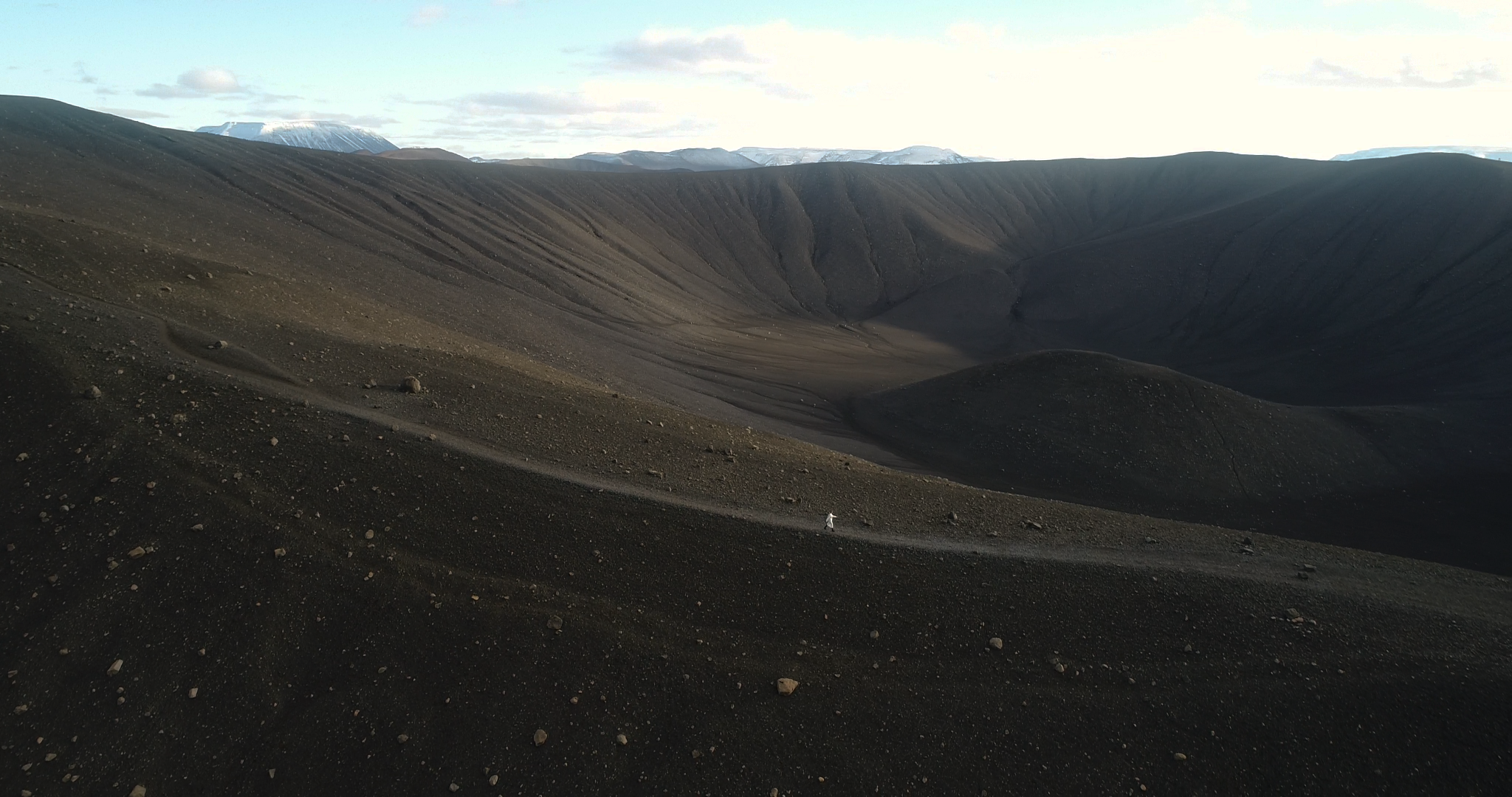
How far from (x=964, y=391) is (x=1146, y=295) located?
2583 centimetres

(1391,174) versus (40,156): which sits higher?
(1391,174)

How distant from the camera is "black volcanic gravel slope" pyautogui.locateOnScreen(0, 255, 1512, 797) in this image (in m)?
6.23

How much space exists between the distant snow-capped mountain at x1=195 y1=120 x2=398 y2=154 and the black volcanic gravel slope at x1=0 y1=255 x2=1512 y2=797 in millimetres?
183672

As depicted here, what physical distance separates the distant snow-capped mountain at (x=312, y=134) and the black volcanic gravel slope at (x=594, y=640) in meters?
184

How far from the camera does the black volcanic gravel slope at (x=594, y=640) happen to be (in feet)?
20.4

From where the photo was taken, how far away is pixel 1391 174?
46094mm

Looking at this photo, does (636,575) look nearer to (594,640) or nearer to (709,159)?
(594,640)

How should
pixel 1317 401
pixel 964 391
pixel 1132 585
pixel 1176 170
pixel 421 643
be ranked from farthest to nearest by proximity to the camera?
pixel 1176 170
pixel 1317 401
pixel 964 391
pixel 1132 585
pixel 421 643

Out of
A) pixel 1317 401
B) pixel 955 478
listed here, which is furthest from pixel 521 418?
pixel 1317 401

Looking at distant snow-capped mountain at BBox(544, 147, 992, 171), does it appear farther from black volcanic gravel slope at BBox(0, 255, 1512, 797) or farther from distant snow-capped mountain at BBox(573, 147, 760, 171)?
black volcanic gravel slope at BBox(0, 255, 1512, 797)

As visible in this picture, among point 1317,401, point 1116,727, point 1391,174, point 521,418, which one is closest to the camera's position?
point 1116,727

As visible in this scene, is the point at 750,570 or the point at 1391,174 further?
the point at 1391,174

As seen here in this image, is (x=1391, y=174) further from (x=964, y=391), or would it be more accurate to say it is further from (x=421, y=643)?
(x=421, y=643)

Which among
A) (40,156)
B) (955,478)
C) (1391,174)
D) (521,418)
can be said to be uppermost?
(1391,174)
